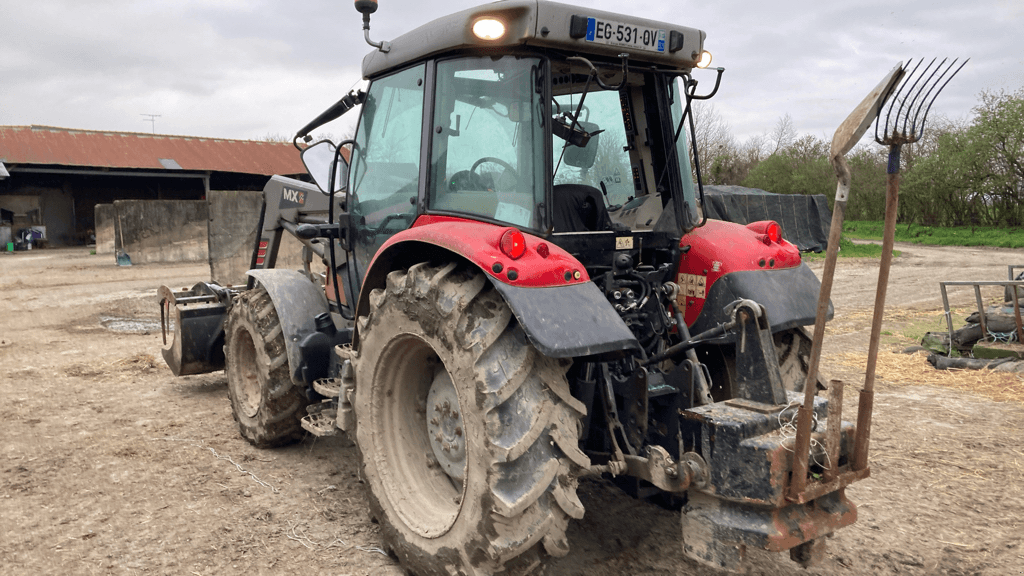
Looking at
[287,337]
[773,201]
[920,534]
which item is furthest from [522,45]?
[773,201]

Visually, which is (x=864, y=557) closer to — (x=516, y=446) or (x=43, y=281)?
(x=516, y=446)

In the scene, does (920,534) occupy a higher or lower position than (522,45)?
lower

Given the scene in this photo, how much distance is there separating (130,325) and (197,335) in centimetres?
468

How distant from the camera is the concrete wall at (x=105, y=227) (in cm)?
1827

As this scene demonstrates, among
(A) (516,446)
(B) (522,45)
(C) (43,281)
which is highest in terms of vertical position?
(B) (522,45)

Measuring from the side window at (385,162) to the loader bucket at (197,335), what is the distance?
211 cm

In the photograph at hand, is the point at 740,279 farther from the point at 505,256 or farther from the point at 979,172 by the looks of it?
the point at 979,172

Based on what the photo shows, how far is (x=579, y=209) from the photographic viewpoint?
3.30 metres

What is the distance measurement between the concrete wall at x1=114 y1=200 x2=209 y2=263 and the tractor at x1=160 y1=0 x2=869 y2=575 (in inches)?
577

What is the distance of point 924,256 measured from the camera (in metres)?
19.7

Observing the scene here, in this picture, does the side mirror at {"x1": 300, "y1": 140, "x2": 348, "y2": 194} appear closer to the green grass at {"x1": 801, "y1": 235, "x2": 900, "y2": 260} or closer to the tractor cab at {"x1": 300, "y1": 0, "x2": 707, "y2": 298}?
the tractor cab at {"x1": 300, "y1": 0, "x2": 707, "y2": 298}

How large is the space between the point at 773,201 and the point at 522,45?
18.9 meters

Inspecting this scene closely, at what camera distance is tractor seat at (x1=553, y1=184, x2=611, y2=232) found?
3256 millimetres

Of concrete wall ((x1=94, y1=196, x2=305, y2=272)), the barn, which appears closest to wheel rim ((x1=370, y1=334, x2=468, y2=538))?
concrete wall ((x1=94, y1=196, x2=305, y2=272))
